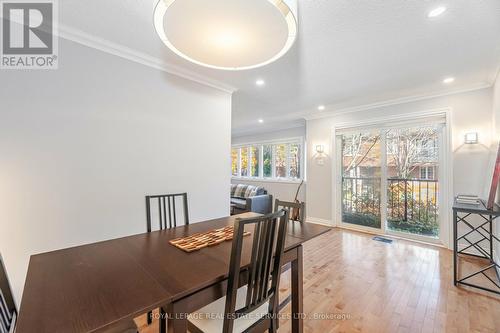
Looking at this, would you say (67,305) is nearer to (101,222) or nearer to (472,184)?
(101,222)

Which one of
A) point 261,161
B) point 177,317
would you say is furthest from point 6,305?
point 261,161

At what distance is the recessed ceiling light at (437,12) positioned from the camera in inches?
66.0

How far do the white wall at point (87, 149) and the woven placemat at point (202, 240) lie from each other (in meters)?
1.13

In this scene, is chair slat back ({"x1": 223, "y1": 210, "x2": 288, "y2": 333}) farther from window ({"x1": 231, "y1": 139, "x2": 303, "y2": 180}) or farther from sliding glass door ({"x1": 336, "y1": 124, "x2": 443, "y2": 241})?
window ({"x1": 231, "y1": 139, "x2": 303, "y2": 180})

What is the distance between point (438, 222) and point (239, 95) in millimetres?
3904

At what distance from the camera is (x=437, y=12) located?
5.64ft

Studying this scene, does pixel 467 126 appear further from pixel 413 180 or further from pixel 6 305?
pixel 6 305

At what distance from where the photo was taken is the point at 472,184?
10.4 feet

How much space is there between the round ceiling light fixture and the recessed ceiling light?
4.22ft

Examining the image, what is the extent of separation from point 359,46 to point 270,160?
→ 15.2 feet

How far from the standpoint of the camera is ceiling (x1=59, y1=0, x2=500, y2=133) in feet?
5.60

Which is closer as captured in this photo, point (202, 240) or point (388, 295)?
point (202, 240)

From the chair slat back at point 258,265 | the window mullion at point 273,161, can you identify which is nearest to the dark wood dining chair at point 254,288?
the chair slat back at point 258,265

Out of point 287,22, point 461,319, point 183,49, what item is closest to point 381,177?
point 461,319
